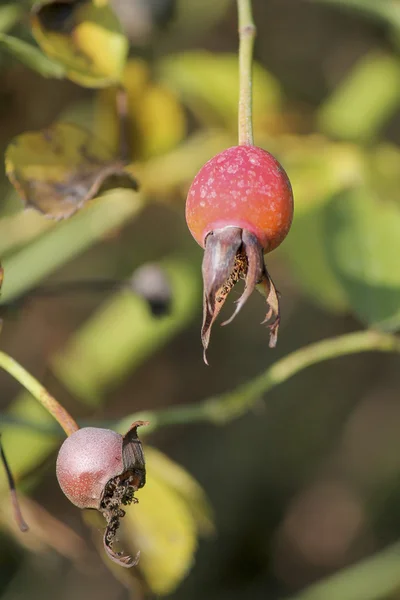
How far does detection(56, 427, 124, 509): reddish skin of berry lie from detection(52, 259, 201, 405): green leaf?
0.69 m

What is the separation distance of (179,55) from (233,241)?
0.78 m

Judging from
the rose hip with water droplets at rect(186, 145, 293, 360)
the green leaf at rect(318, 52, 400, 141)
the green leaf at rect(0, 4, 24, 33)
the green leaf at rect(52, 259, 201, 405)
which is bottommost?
the green leaf at rect(52, 259, 201, 405)

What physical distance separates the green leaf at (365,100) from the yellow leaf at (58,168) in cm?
45

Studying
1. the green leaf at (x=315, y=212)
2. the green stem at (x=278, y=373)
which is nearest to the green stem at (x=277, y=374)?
the green stem at (x=278, y=373)

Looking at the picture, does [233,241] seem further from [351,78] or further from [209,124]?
[351,78]

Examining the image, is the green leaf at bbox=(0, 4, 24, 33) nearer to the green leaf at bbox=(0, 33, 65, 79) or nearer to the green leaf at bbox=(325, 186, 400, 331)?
the green leaf at bbox=(0, 33, 65, 79)

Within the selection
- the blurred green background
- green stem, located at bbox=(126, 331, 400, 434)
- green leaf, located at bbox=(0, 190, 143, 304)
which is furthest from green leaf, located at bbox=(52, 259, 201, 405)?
green stem, located at bbox=(126, 331, 400, 434)

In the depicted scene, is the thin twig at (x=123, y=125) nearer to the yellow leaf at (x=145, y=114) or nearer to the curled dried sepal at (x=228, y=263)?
the yellow leaf at (x=145, y=114)

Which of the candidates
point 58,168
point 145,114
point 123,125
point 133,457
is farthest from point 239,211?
point 145,114

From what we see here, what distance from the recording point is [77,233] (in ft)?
3.89

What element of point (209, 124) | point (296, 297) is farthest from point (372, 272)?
point (296, 297)

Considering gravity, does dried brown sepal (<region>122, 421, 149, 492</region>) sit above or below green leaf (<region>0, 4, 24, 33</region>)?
below

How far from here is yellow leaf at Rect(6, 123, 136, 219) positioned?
0.81 m

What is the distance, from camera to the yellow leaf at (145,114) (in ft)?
3.60
